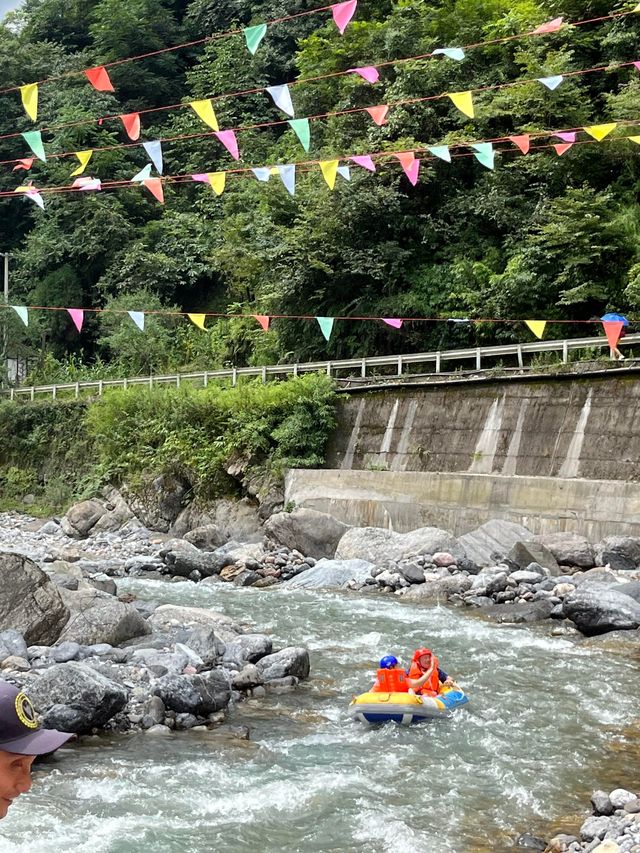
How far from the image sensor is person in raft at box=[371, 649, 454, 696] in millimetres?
8172

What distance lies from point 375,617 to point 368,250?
→ 13.3m

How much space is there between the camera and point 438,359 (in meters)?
19.8

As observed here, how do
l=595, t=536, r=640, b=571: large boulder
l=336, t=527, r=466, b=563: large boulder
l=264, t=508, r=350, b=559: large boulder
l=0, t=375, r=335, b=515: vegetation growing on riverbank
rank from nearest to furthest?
l=595, t=536, r=640, b=571: large boulder
l=336, t=527, r=466, b=563: large boulder
l=264, t=508, r=350, b=559: large boulder
l=0, t=375, r=335, b=515: vegetation growing on riverbank

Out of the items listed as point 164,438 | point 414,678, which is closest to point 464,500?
point 414,678

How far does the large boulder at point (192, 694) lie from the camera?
7.99 meters

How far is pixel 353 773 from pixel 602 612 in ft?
16.9

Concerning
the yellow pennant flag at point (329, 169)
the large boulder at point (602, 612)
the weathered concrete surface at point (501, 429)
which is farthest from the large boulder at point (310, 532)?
the yellow pennant flag at point (329, 169)

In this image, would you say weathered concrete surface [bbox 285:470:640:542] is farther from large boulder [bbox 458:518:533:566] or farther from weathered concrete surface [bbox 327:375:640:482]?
weathered concrete surface [bbox 327:375:640:482]

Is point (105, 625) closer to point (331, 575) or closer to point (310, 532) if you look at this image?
point (331, 575)

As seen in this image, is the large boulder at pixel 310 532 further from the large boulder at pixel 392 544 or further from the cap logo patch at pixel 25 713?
the cap logo patch at pixel 25 713

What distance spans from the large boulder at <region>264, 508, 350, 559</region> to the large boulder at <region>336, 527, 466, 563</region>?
420 millimetres

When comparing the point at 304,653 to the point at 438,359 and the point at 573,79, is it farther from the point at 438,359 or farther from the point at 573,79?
the point at 573,79

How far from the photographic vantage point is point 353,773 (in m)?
6.83

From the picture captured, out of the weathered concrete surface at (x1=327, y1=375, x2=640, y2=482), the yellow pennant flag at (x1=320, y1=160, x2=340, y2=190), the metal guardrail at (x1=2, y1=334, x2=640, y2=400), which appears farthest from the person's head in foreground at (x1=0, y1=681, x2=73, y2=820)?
the metal guardrail at (x1=2, y1=334, x2=640, y2=400)
